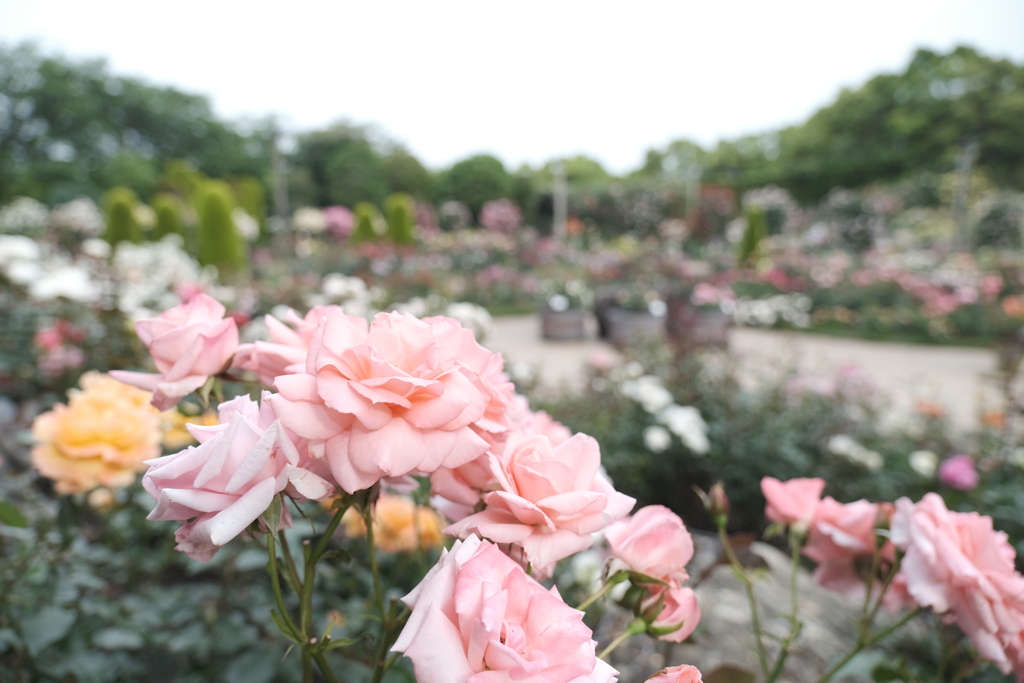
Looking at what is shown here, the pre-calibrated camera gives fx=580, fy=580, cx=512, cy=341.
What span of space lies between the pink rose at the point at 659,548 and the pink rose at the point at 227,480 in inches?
9.1

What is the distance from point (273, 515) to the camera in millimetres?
375

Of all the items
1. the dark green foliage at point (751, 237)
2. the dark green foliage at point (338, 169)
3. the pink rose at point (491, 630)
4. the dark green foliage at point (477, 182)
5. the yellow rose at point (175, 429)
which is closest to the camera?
the pink rose at point (491, 630)

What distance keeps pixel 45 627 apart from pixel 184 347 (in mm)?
568

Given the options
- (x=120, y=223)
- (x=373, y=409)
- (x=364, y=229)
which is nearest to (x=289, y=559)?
(x=373, y=409)

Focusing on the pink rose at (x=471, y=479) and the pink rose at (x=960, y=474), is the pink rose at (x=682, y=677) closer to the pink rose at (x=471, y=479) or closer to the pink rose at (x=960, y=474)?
the pink rose at (x=471, y=479)

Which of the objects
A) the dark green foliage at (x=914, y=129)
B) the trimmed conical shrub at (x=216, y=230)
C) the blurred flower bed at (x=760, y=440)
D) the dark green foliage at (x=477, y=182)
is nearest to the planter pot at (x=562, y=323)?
the blurred flower bed at (x=760, y=440)

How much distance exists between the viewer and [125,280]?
3160 mm

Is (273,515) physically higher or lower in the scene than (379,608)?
higher

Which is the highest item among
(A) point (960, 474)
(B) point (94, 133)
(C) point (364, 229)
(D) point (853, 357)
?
(B) point (94, 133)

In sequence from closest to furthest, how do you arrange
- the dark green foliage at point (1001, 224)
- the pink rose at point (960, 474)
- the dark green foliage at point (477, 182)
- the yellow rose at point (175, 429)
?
the yellow rose at point (175, 429), the pink rose at point (960, 474), the dark green foliage at point (1001, 224), the dark green foliage at point (477, 182)

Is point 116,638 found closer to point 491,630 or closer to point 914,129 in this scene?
point 491,630

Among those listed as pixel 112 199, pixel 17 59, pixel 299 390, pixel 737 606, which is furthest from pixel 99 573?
pixel 17 59

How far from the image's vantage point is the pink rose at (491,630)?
302mm

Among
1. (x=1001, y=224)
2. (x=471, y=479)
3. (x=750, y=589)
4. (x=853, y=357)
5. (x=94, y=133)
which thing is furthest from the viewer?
(x=94, y=133)
